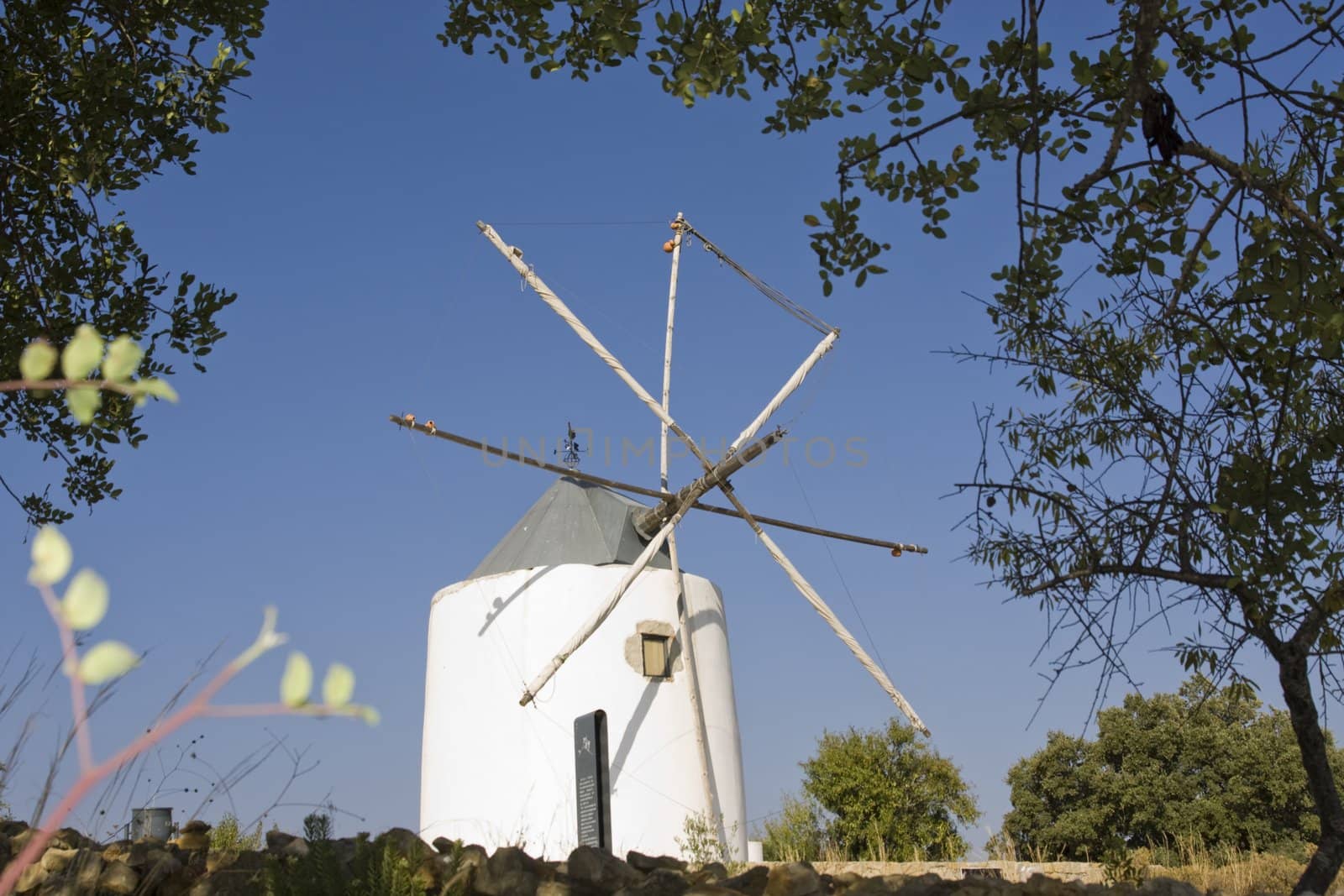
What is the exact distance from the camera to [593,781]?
7.63 metres

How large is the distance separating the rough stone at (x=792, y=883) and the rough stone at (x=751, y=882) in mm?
62

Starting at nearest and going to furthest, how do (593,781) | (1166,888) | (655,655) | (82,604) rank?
(82,604), (1166,888), (593,781), (655,655)

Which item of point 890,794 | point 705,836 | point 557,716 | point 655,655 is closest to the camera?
point 705,836

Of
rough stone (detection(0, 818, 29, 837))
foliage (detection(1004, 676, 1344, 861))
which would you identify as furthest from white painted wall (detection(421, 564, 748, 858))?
foliage (detection(1004, 676, 1344, 861))

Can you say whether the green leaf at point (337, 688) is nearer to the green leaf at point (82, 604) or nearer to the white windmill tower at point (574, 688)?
the green leaf at point (82, 604)

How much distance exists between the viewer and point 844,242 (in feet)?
13.4

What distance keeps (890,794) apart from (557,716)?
662 cm

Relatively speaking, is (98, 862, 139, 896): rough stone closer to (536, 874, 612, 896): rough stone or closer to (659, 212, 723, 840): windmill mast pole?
(536, 874, 612, 896): rough stone

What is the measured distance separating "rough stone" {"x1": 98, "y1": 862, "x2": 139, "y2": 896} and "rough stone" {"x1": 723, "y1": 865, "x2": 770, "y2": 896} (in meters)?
1.98

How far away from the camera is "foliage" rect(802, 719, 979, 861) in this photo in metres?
15.6

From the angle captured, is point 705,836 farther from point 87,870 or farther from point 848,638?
point 87,870

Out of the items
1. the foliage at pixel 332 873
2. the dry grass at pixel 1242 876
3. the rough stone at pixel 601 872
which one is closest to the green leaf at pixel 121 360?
the foliage at pixel 332 873

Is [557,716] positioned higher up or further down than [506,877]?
higher up

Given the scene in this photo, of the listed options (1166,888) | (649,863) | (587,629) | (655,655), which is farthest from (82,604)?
(655,655)
